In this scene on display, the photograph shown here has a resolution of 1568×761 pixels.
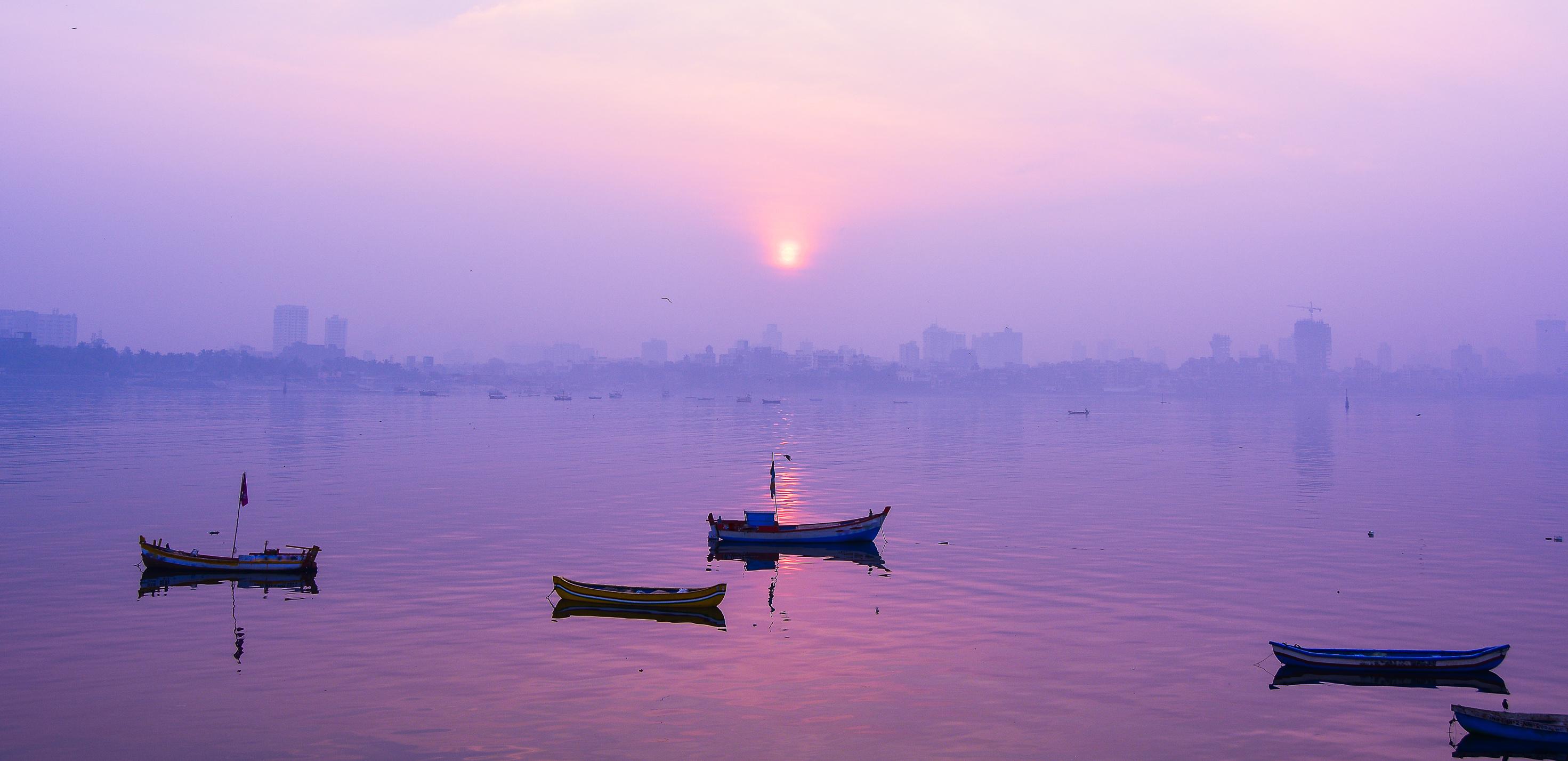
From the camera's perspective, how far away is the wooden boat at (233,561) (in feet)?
160

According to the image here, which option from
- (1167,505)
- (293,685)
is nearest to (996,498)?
(1167,505)

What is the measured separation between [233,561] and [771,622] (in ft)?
84.5

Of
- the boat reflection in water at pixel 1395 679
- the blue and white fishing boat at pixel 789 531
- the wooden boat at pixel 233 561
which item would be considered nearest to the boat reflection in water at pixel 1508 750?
the boat reflection in water at pixel 1395 679

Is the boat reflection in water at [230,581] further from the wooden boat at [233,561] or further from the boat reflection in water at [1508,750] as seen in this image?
the boat reflection in water at [1508,750]

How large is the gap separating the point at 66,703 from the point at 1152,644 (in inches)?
1336

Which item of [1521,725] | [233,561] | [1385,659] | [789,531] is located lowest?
[1521,725]

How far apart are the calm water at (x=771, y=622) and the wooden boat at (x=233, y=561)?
1.45m

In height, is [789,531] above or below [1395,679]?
above

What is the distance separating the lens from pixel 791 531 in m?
61.1

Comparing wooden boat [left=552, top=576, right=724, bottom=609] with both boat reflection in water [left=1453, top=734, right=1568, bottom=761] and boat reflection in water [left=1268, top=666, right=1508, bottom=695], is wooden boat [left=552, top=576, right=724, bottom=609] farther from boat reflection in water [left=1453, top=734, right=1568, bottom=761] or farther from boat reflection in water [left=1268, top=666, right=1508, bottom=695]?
boat reflection in water [left=1453, top=734, right=1568, bottom=761]

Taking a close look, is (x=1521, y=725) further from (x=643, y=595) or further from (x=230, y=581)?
(x=230, y=581)

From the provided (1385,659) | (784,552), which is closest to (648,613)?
(784,552)

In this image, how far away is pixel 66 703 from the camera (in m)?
30.3

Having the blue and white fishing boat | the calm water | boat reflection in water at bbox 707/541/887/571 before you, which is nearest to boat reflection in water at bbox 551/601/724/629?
the calm water
